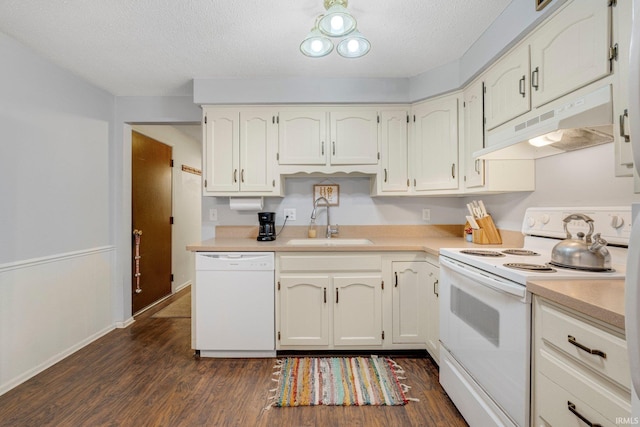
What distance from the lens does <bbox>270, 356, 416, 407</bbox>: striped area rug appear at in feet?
5.79

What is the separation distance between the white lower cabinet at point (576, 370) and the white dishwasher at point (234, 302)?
1659 millimetres

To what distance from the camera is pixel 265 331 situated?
7.36ft

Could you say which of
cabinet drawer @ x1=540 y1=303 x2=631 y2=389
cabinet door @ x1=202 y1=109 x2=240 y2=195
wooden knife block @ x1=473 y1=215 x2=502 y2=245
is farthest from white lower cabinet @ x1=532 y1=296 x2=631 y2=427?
cabinet door @ x1=202 y1=109 x2=240 y2=195

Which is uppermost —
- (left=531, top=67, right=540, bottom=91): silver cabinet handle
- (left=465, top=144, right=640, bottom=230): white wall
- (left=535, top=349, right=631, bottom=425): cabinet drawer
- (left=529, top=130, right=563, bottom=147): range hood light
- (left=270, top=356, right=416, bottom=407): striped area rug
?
(left=531, top=67, right=540, bottom=91): silver cabinet handle

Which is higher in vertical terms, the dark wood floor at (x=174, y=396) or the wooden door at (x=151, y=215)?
the wooden door at (x=151, y=215)

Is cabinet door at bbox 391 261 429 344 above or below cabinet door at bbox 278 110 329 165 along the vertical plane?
below

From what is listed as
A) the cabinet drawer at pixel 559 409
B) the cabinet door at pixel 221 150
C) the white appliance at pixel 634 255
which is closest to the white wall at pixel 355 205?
the cabinet door at pixel 221 150

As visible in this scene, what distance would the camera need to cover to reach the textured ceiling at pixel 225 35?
1652 mm

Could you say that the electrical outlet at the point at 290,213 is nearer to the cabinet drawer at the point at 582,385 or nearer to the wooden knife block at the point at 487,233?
the wooden knife block at the point at 487,233

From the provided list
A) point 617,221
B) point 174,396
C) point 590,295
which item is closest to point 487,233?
point 617,221

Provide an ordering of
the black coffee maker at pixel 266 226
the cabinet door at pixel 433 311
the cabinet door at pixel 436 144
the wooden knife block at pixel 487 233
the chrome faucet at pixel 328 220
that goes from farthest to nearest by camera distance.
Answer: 1. the chrome faucet at pixel 328 220
2. the black coffee maker at pixel 266 226
3. the cabinet door at pixel 436 144
4. the wooden knife block at pixel 487 233
5. the cabinet door at pixel 433 311

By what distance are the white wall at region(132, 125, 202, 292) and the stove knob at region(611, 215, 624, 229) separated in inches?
154

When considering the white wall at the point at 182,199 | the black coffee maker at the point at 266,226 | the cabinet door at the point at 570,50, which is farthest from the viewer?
the white wall at the point at 182,199

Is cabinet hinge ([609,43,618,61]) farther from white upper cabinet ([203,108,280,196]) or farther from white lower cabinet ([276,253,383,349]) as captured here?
white upper cabinet ([203,108,280,196])
